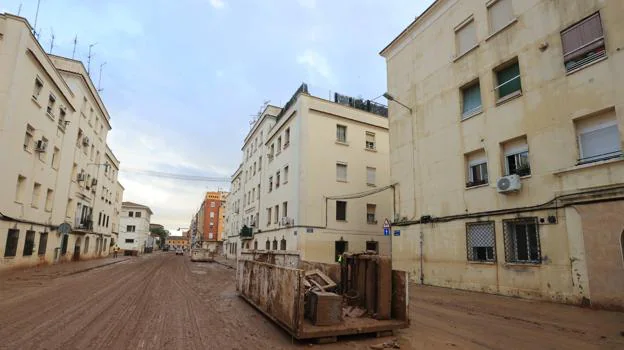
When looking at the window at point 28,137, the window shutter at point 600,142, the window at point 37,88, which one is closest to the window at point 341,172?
the window shutter at point 600,142

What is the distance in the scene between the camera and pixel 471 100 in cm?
1514

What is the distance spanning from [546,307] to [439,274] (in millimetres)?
5548

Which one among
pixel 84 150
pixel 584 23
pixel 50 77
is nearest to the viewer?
pixel 584 23

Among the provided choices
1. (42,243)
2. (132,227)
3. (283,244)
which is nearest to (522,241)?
(283,244)

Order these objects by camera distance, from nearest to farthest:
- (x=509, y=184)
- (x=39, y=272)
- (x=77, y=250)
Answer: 1. (x=509, y=184)
2. (x=39, y=272)
3. (x=77, y=250)

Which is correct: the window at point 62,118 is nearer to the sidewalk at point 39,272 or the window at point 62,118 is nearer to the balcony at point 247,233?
the sidewalk at point 39,272

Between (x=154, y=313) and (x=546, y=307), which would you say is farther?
(x=546, y=307)

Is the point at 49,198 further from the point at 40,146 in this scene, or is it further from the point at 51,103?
the point at 51,103

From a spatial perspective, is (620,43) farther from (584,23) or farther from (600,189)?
(600,189)

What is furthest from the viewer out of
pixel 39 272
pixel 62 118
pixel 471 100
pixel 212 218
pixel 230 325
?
pixel 212 218

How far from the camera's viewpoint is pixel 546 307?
32.3 ft

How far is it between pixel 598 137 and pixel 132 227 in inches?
3331

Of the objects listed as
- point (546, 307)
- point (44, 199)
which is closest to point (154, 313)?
point (546, 307)

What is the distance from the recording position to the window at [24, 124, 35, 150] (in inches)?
812
